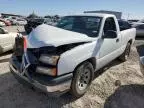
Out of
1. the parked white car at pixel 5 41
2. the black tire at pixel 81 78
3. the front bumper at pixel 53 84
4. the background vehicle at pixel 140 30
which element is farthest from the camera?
the background vehicle at pixel 140 30

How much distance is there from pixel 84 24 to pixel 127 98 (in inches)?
81.7

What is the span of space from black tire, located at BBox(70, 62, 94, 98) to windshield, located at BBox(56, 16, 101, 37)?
32.7 inches

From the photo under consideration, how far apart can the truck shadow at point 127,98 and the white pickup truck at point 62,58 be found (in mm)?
648

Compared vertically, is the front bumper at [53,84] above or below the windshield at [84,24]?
below

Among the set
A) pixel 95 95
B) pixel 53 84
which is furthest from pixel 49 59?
pixel 95 95

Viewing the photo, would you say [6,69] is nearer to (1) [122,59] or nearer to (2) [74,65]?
(2) [74,65]

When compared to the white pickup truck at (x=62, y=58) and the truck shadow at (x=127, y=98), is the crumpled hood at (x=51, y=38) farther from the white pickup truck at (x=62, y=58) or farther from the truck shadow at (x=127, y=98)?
the truck shadow at (x=127, y=98)

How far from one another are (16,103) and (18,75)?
0.59m

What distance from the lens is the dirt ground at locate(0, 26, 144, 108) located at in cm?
401

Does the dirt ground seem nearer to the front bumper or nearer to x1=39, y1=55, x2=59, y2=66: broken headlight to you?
the front bumper

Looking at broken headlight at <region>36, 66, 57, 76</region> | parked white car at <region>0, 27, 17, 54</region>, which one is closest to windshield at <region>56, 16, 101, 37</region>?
broken headlight at <region>36, 66, 57, 76</region>

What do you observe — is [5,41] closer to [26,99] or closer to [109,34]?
[26,99]

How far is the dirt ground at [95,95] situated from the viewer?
4012 millimetres

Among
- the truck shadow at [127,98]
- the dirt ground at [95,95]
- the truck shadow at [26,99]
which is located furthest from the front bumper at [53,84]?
the truck shadow at [127,98]
